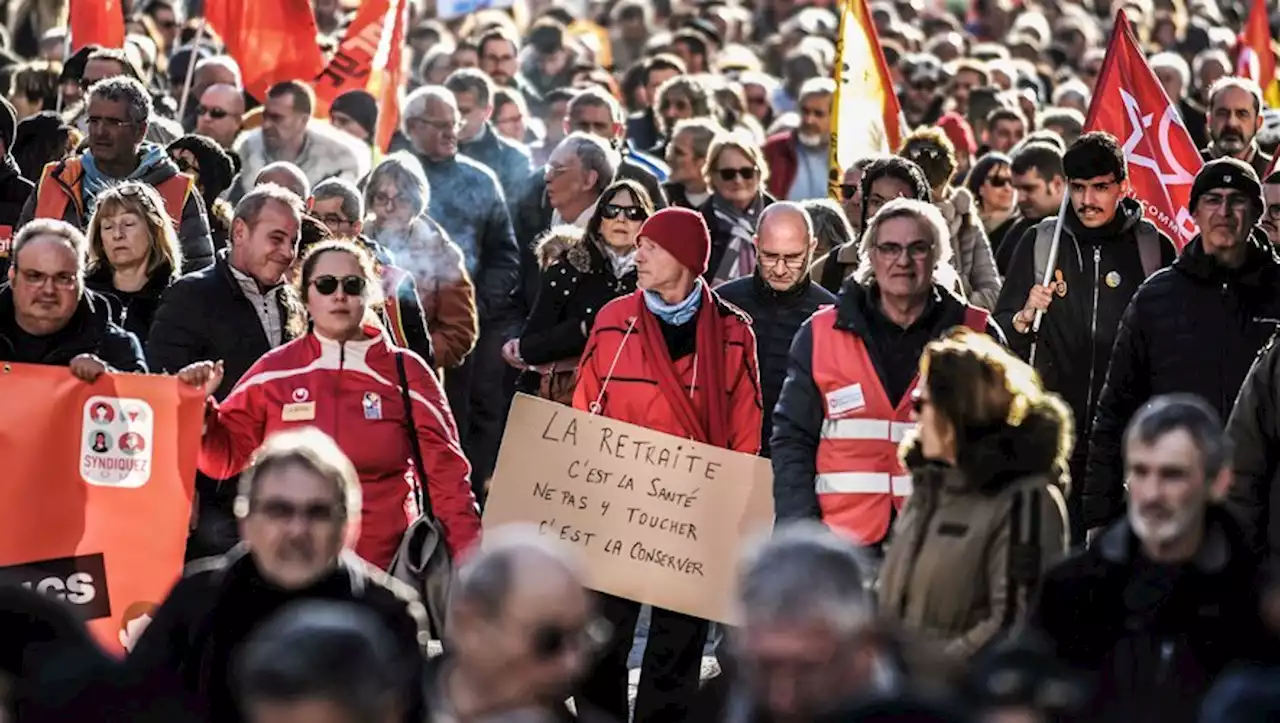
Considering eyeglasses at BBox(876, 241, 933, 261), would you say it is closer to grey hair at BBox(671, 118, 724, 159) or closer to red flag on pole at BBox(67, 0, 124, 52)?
grey hair at BBox(671, 118, 724, 159)

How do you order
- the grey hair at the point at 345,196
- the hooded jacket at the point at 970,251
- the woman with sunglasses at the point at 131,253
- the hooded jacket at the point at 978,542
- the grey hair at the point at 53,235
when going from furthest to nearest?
the hooded jacket at the point at 970,251, the grey hair at the point at 345,196, the woman with sunglasses at the point at 131,253, the grey hair at the point at 53,235, the hooded jacket at the point at 978,542

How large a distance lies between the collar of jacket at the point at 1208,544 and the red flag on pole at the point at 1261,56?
1283 centimetres

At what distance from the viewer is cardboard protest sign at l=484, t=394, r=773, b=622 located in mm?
11109

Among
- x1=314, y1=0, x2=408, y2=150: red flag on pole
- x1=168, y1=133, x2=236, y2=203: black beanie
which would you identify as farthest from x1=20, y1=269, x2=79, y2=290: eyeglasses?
x1=314, y1=0, x2=408, y2=150: red flag on pole

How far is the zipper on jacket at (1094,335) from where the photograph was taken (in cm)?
1249

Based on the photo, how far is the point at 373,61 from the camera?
17.9 m

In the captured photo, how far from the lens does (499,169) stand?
57.1ft

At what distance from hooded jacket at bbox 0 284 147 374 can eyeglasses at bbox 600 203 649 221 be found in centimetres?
234

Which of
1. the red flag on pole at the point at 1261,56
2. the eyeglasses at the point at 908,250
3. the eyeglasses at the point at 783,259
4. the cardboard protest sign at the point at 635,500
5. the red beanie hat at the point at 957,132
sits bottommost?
the cardboard protest sign at the point at 635,500

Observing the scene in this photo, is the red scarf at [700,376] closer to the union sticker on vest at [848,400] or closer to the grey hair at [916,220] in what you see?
the grey hair at [916,220]

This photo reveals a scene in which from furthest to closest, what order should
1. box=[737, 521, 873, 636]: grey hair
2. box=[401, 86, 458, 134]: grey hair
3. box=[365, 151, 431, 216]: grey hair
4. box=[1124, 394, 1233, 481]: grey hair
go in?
box=[401, 86, 458, 134]: grey hair → box=[365, 151, 431, 216]: grey hair → box=[1124, 394, 1233, 481]: grey hair → box=[737, 521, 873, 636]: grey hair

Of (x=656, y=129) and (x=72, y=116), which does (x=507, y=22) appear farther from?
(x=72, y=116)

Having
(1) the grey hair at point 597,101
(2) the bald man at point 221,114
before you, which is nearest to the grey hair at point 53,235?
(2) the bald man at point 221,114

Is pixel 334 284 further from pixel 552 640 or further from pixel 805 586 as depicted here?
pixel 805 586
